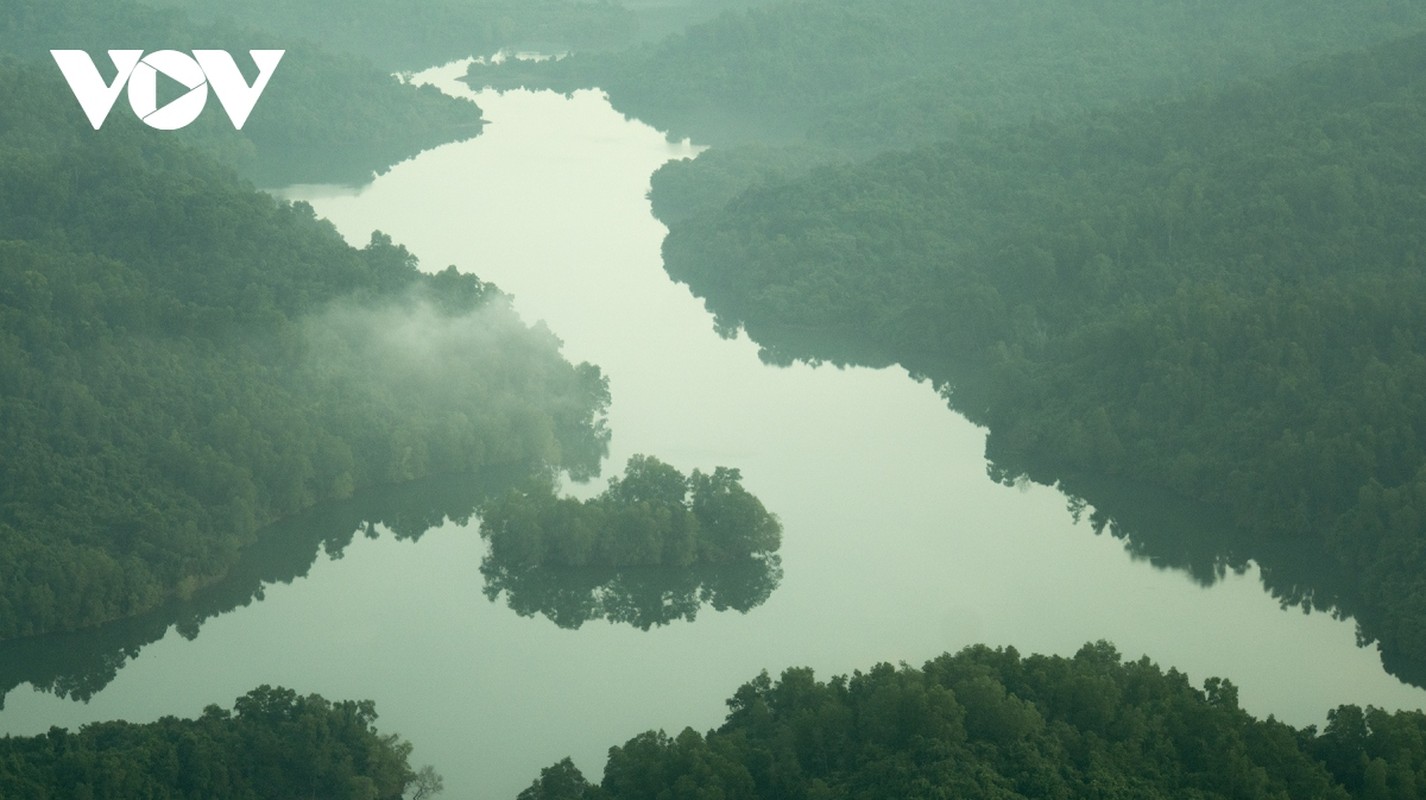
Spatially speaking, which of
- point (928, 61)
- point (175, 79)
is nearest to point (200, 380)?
point (175, 79)

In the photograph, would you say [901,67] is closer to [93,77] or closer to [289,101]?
[289,101]

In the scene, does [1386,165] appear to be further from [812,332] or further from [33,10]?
[33,10]

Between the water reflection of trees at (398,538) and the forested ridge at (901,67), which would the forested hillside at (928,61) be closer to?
the forested ridge at (901,67)

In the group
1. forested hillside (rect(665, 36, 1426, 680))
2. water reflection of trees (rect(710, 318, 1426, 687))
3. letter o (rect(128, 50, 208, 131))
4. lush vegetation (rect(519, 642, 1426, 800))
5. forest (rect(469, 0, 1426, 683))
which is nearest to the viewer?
lush vegetation (rect(519, 642, 1426, 800))

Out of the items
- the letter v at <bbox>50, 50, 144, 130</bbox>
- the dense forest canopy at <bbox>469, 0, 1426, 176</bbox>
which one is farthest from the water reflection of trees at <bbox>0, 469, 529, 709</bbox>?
the dense forest canopy at <bbox>469, 0, 1426, 176</bbox>

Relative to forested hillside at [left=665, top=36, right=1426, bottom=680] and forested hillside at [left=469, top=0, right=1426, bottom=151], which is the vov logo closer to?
forested hillside at [left=469, top=0, right=1426, bottom=151]

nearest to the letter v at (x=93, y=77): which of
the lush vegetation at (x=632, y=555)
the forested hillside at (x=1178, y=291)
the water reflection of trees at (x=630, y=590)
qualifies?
the forested hillside at (x=1178, y=291)
